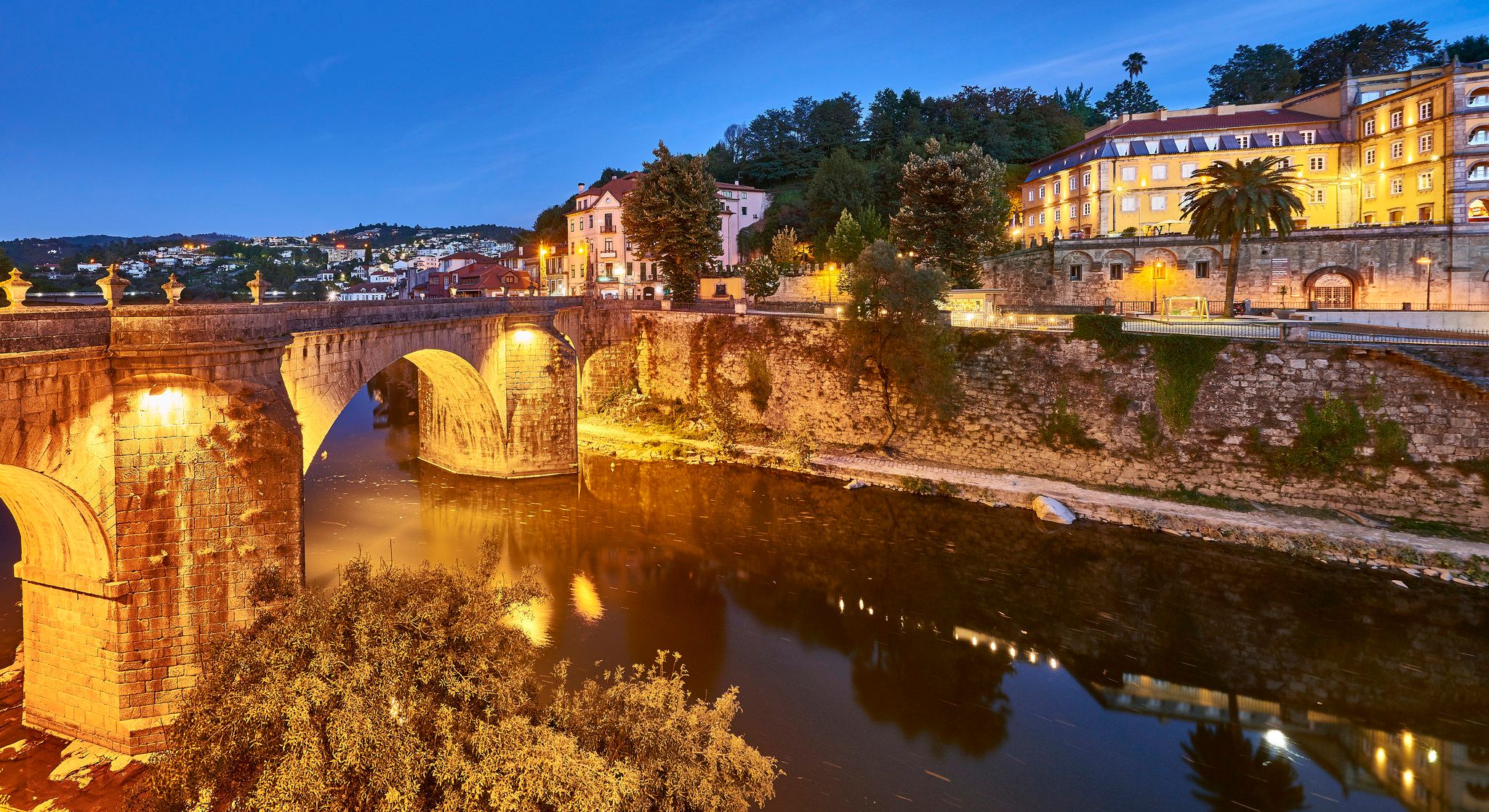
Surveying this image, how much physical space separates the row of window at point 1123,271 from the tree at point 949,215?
4822 millimetres

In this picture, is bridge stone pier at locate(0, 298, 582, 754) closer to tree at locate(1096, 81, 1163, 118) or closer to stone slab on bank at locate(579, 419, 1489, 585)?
stone slab on bank at locate(579, 419, 1489, 585)

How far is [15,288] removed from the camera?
34.0 ft

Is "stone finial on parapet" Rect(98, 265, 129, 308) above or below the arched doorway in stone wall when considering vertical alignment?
below

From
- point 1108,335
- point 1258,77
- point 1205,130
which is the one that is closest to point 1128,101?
point 1258,77

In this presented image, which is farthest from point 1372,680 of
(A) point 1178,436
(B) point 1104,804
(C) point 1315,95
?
(C) point 1315,95

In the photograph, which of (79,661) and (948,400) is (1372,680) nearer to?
(948,400)

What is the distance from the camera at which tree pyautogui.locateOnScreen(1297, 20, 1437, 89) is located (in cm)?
6269

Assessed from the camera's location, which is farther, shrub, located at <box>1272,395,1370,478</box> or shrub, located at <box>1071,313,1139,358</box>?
shrub, located at <box>1071,313,1139,358</box>

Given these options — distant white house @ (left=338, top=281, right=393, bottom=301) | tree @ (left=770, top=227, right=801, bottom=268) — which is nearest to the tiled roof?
tree @ (left=770, top=227, right=801, bottom=268)

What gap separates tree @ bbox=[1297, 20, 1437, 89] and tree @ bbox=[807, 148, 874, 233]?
39991 mm

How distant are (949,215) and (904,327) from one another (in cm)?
1556

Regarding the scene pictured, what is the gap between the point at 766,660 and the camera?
A: 15828mm

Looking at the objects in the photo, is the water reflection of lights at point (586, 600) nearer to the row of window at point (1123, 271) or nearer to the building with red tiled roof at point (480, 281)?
the building with red tiled roof at point (480, 281)

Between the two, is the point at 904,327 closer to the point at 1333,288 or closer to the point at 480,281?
the point at 1333,288
